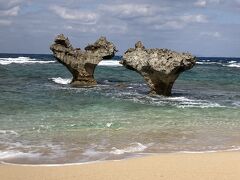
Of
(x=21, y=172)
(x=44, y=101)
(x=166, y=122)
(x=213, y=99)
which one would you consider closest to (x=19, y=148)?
(x=21, y=172)

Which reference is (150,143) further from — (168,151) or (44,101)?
(44,101)

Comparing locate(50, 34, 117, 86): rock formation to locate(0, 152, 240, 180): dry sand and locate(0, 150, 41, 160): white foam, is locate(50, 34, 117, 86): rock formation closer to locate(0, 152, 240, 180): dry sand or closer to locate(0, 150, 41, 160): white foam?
locate(0, 150, 41, 160): white foam

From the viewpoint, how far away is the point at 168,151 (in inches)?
408

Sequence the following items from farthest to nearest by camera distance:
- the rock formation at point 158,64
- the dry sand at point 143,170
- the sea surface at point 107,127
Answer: the rock formation at point 158,64 < the sea surface at point 107,127 < the dry sand at point 143,170

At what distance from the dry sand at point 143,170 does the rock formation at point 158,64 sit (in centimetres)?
1367

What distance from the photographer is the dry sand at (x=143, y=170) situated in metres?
7.59

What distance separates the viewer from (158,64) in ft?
74.6

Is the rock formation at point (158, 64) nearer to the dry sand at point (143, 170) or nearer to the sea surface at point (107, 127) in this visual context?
the sea surface at point (107, 127)

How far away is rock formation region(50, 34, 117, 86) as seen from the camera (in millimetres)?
29828

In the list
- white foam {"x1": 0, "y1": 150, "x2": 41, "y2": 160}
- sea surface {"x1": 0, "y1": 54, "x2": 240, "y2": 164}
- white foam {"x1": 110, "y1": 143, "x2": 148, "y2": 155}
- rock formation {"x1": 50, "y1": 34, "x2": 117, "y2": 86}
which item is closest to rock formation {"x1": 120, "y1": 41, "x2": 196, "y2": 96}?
sea surface {"x1": 0, "y1": 54, "x2": 240, "y2": 164}

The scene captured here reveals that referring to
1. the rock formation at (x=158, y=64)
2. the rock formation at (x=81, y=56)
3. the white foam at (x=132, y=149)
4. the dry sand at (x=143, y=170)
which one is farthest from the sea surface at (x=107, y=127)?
the rock formation at (x=81, y=56)

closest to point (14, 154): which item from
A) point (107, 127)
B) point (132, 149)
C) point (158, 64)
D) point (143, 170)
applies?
point (132, 149)

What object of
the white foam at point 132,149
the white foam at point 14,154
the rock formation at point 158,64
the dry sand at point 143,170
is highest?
the rock formation at point 158,64

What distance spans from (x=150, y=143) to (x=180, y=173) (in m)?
3.44
